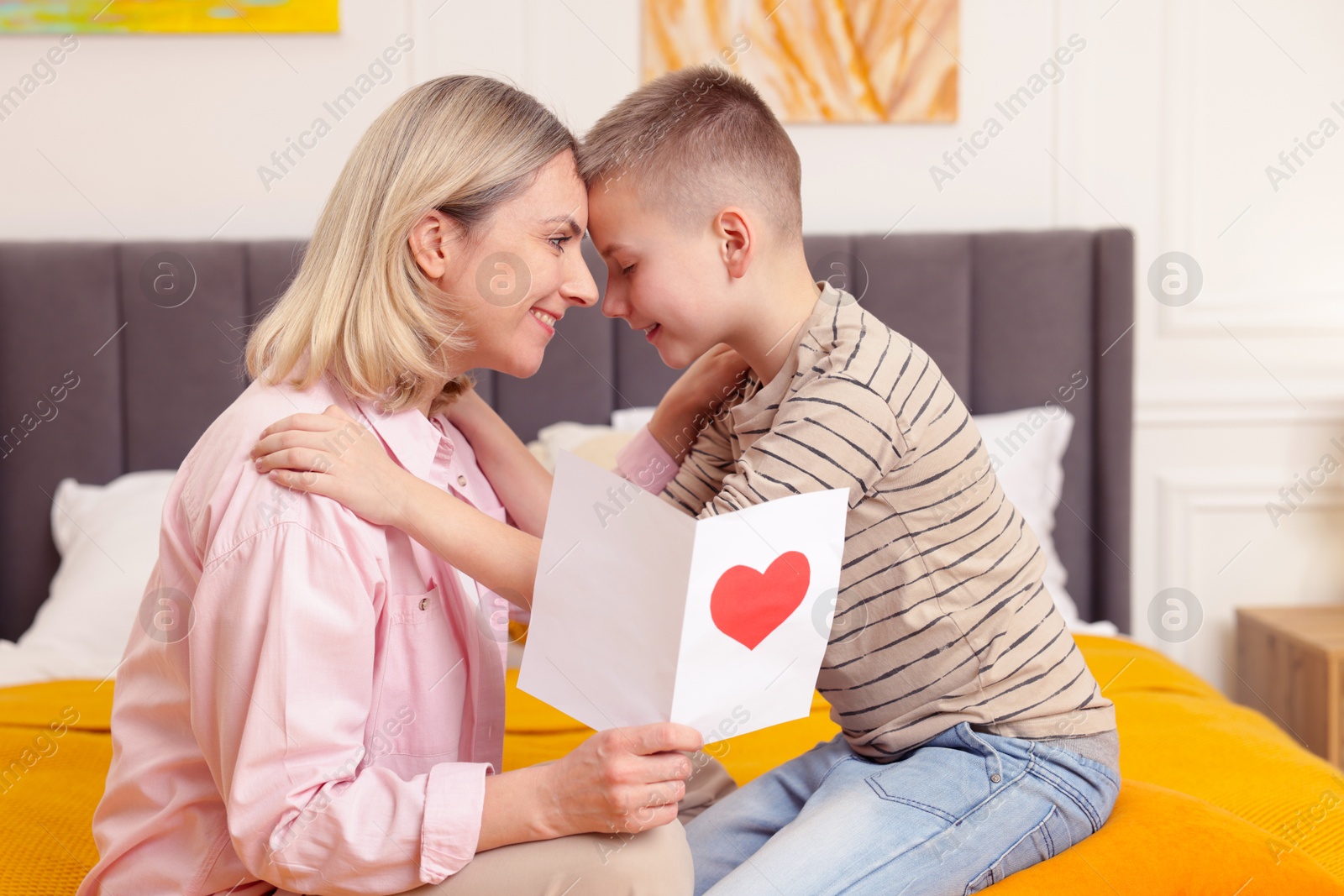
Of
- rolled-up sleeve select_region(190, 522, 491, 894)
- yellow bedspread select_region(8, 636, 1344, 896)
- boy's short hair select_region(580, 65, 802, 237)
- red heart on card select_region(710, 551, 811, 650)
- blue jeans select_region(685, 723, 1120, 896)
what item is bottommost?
yellow bedspread select_region(8, 636, 1344, 896)

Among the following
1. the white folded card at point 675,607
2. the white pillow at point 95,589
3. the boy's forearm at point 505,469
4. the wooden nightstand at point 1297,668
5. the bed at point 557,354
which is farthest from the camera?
the bed at point 557,354

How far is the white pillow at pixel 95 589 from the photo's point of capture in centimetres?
187

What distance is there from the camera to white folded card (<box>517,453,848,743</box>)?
77 cm

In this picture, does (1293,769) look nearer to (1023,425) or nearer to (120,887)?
(1023,425)

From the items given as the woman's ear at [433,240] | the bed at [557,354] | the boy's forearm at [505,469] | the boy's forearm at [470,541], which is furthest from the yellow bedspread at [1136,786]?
the woman's ear at [433,240]

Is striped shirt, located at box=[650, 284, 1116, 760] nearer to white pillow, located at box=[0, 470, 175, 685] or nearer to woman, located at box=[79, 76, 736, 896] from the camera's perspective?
woman, located at box=[79, 76, 736, 896]

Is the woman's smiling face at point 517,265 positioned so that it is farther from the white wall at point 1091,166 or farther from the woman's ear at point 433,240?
the white wall at point 1091,166

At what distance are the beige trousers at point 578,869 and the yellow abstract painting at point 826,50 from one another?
198cm

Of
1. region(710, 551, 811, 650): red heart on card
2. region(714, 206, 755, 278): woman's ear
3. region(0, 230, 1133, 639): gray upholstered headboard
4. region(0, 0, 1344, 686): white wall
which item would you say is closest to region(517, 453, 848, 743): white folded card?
region(710, 551, 811, 650): red heart on card

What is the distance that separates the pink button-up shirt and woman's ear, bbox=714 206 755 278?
1.25 feet

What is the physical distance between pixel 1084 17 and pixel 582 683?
2306 mm

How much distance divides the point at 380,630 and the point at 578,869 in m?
0.30

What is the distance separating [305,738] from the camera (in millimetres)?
812

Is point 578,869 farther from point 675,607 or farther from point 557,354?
point 557,354
